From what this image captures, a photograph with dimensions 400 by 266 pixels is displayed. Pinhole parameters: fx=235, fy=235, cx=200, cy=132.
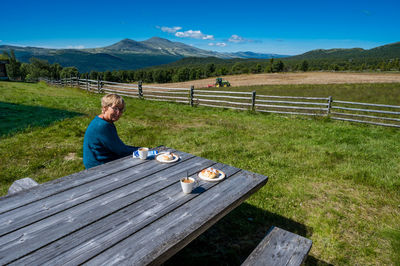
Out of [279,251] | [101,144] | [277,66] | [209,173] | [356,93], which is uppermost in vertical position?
[277,66]

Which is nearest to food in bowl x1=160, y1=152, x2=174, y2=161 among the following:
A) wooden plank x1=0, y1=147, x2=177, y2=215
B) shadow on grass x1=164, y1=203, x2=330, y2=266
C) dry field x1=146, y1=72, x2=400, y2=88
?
wooden plank x1=0, y1=147, x2=177, y2=215

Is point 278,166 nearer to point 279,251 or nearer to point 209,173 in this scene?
point 209,173

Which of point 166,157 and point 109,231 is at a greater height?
point 166,157

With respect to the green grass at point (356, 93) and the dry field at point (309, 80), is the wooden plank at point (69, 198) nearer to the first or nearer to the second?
the green grass at point (356, 93)

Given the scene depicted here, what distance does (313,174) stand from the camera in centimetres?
484

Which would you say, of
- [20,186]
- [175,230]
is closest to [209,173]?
[175,230]

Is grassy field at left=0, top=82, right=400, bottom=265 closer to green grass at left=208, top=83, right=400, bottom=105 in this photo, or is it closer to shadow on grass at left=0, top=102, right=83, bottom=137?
shadow on grass at left=0, top=102, right=83, bottom=137

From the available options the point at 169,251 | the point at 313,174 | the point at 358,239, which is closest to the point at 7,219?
the point at 169,251

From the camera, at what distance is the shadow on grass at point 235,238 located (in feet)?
9.23

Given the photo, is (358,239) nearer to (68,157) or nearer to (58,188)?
(58,188)

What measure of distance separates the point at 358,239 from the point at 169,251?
2915 millimetres

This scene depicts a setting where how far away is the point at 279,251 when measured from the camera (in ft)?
6.67

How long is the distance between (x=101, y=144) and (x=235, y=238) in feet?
7.08

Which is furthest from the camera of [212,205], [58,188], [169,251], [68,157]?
[68,157]
